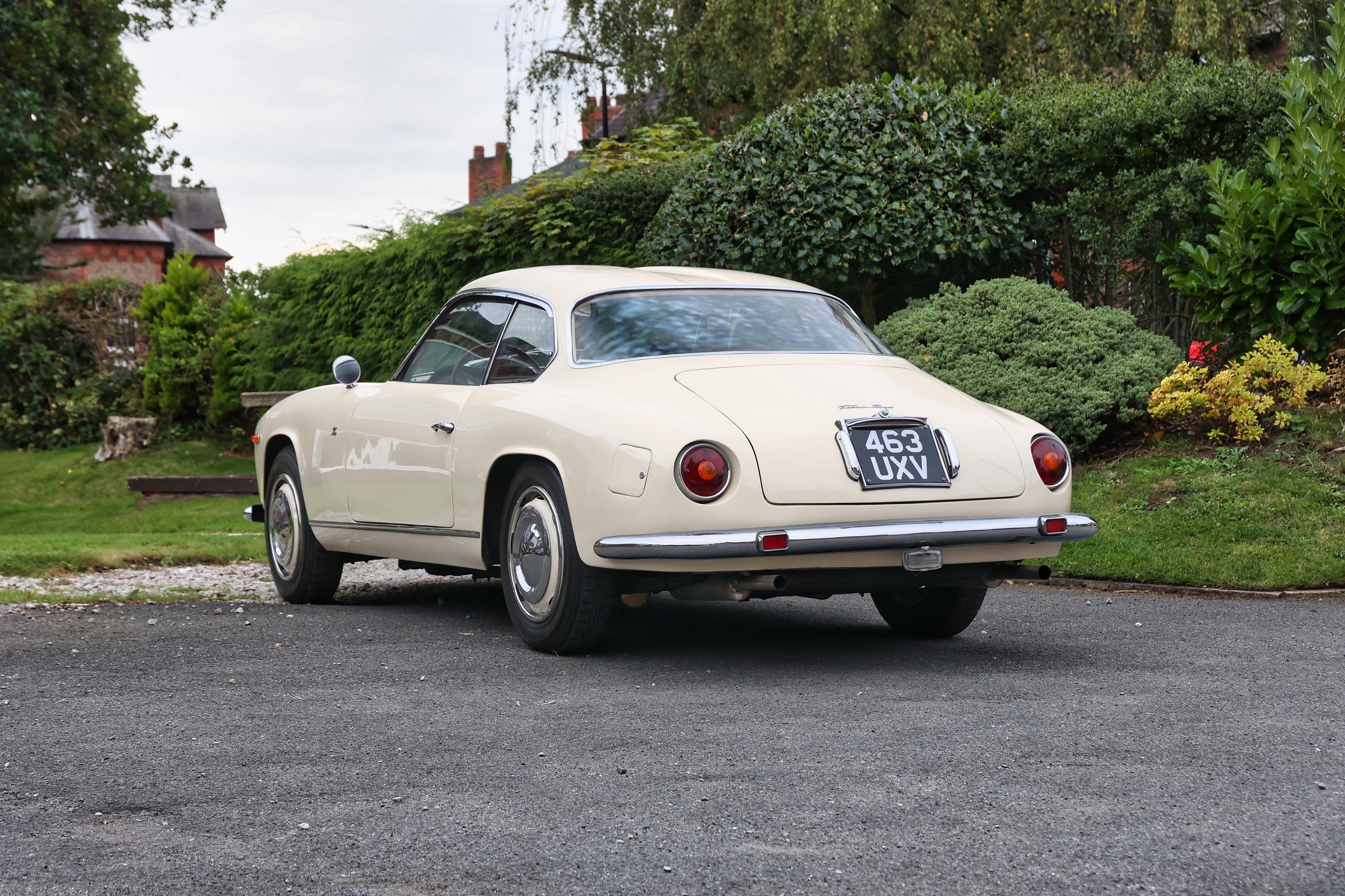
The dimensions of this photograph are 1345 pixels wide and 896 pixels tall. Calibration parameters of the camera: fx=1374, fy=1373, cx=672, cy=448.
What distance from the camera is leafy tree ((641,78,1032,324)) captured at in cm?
1138

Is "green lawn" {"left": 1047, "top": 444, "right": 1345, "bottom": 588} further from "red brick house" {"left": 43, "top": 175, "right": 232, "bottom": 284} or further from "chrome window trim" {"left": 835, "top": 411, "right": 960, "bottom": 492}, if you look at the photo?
"red brick house" {"left": 43, "top": 175, "right": 232, "bottom": 284}

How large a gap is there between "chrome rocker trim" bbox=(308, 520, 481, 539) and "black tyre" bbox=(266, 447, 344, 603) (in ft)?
0.52

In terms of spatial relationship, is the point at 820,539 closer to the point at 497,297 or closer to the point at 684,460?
the point at 684,460

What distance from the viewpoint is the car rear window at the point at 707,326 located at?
579 cm

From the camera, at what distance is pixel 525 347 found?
603 cm

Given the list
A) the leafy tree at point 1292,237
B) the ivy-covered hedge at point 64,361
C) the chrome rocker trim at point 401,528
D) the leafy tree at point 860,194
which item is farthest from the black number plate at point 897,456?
the ivy-covered hedge at point 64,361

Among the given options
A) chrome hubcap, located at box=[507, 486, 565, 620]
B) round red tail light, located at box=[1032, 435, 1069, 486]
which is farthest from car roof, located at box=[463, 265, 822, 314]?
round red tail light, located at box=[1032, 435, 1069, 486]

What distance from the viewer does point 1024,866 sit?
112 inches

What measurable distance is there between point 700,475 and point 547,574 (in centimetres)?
92

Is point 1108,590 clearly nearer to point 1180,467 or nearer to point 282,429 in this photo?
point 1180,467

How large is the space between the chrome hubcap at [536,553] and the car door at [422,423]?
1.74ft

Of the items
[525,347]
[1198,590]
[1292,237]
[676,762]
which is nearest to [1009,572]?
[676,762]

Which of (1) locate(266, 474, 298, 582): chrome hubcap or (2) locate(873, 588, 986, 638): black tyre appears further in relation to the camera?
(1) locate(266, 474, 298, 582): chrome hubcap

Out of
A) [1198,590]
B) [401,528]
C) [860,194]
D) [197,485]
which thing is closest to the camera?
[401,528]
